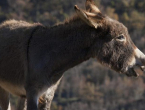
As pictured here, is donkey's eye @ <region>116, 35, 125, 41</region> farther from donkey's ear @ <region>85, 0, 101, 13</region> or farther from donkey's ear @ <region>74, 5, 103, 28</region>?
donkey's ear @ <region>85, 0, 101, 13</region>

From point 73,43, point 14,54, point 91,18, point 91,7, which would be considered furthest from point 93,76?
point 91,18

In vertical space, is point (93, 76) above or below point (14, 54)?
above

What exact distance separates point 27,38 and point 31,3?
183 feet

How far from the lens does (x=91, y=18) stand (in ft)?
19.6

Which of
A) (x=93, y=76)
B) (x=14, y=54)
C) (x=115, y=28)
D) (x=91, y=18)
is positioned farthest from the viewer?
(x=93, y=76)

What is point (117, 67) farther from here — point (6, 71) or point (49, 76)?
point (6, 71)

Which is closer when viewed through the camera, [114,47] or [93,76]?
[114,47]

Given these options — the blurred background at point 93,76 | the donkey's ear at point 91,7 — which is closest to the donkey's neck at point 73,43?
the donkey's ear at point 91,7

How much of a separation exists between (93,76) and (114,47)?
4991 cm

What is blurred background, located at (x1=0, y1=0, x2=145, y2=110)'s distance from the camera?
47.0 meters

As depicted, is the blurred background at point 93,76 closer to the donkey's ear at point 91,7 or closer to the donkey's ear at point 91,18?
the donkey's ear at point 91,7

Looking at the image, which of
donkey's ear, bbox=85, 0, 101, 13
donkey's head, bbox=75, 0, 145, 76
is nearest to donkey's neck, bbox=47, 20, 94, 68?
donkey's head, bbox=75, 0, 145, 76

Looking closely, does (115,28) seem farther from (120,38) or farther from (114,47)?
(114,47)

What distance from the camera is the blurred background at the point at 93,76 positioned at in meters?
47.0
